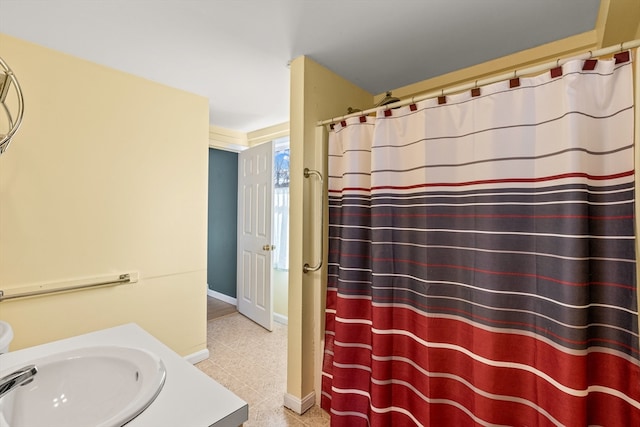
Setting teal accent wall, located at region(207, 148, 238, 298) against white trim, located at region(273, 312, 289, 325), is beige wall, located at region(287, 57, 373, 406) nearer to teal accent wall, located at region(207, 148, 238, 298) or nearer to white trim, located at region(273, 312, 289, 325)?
white trim, located at region(273, 312, 289, 325)

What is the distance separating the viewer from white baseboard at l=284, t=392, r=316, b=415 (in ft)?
5.98

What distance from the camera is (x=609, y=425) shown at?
1.02 m

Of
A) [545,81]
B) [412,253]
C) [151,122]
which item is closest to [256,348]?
[412,253]

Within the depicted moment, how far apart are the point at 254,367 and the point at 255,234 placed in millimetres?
1353

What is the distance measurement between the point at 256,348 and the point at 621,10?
10.4ft

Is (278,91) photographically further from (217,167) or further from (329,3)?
(217,167)

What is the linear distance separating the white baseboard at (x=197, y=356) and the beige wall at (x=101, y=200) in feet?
0.13

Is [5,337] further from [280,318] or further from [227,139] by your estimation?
[227,139]

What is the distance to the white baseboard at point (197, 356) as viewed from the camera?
2.38 m

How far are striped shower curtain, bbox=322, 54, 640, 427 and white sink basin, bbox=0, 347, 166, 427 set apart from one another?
1.06 m

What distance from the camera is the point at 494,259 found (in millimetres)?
1232

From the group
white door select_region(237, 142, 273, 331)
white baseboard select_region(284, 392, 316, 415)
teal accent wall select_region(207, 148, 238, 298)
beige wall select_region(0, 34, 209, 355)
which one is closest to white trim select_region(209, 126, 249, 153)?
white door select_region(237, 142, 273, 331)

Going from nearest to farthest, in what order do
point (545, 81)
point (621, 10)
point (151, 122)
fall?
point (545, 81) → point (621, 10) → point (151, 122)

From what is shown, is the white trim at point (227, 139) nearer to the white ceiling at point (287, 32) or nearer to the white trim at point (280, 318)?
the white ceiling at point (287, 32)
